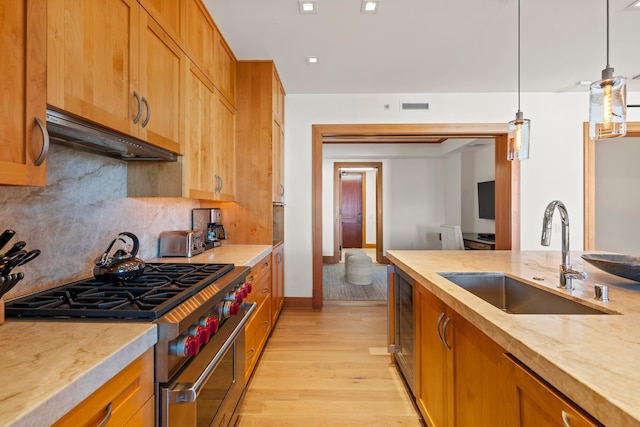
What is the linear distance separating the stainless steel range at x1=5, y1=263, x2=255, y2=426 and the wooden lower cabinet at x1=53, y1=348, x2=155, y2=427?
38 mm

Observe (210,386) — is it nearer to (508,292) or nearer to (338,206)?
(508,292)

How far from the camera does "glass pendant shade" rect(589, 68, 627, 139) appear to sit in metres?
1.45

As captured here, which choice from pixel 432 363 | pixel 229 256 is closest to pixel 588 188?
pixel 432 363

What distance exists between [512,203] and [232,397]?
375 centimetres

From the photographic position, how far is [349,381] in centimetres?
223

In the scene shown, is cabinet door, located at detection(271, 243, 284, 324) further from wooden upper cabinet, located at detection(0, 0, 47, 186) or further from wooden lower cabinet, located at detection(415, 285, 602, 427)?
wooden upper cabinet, located at detection(0, 0, 47, 186)

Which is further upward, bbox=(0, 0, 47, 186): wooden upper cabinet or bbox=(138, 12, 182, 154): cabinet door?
bbox=(138, 12, 182, 154): cabinet door

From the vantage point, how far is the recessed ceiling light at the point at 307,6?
2143mm

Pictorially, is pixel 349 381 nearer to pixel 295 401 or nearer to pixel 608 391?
pixel 295 401


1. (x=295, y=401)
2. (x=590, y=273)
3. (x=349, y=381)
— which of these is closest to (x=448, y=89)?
(x=590, y=273)

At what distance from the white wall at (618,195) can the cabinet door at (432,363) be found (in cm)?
493

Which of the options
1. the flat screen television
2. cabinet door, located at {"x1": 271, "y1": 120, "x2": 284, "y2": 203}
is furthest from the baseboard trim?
the flat screen television

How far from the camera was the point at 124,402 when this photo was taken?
0.81m

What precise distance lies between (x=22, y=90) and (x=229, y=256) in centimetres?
159
